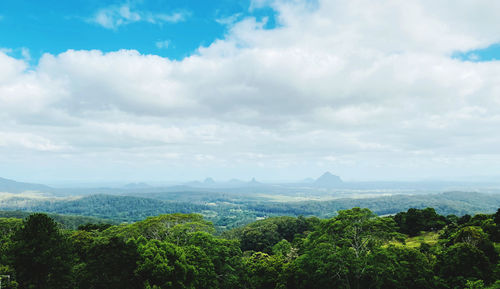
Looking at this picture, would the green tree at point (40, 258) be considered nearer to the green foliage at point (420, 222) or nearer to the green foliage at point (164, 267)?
the green foliage at point (164, 267)

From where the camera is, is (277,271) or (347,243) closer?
(347,243)

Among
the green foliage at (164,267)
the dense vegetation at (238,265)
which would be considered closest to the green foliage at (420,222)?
Answer: the dense vegetation at (238,265)

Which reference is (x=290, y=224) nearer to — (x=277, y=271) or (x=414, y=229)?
(x=414, y=229)

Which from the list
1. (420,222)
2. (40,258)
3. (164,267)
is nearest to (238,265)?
(164,267)

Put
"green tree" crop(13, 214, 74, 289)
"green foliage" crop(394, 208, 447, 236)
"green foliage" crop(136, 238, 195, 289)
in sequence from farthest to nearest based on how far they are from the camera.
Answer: "green foliage" crop(394, 208, 447, 236)
"green foliage" crop(136, 238, 195, 289)
"green tree" crop(13, 214, 74, 289)

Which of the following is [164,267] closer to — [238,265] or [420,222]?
[238,265]

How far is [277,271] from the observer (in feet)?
131

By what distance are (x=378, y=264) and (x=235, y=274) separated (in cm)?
1746

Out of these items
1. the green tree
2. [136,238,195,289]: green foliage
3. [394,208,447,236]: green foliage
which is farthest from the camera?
[394,208,447,236]: green foliage

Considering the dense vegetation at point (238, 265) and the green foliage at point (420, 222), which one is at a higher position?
the dense vegetation at point (238, 265)

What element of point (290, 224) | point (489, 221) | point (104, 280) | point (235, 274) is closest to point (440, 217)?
point (489, 221)

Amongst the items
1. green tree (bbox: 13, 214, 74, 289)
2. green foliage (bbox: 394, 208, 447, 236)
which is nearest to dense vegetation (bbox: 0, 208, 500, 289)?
green tree (bbox: 13, 214, 74, 289)

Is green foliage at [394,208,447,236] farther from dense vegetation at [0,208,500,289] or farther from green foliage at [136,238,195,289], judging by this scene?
green foliage at [136,238,195,289]

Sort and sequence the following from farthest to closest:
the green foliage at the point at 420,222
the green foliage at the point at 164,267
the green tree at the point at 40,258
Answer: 1. the green foliage at the point at 420,222
2. the green foliage at the point at 164,267
3. the green tree at the point at 40,258
